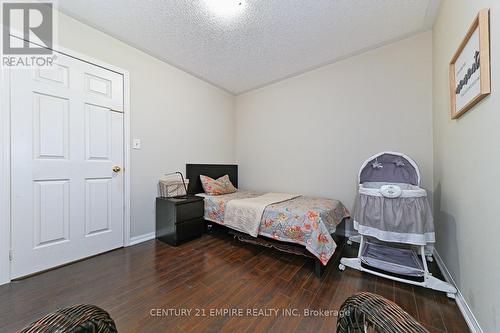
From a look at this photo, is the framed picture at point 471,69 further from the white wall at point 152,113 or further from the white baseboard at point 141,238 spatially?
the white baseboard at point 141,238

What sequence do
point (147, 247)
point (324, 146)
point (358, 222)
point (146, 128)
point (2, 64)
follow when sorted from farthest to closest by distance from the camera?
point (324, 146), point (146, 128), point (147, 247), point (358, 222), point (2, 64)

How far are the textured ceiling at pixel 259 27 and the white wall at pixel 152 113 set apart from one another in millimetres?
149

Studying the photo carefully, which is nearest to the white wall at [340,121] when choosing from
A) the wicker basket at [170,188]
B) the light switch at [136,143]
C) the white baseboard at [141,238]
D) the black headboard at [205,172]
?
the black headboard at [205,172]

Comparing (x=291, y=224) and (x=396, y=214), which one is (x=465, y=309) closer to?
(x=396, y=214)

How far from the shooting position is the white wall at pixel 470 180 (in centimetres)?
104

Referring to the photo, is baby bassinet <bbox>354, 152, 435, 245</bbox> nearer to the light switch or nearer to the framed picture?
the framed picture

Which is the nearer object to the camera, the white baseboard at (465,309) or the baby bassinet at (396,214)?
the white baseboard at (465,309)

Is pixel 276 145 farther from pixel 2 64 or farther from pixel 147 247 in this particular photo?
pixel 2 64

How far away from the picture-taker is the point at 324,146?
2996 millimetres

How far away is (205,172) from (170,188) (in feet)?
2.63

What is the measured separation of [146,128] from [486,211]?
3.22 metres

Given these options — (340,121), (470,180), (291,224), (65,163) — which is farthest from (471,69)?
(65,163)

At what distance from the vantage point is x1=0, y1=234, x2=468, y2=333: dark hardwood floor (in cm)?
128

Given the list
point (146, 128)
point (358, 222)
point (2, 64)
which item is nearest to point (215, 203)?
point (146, 128)
